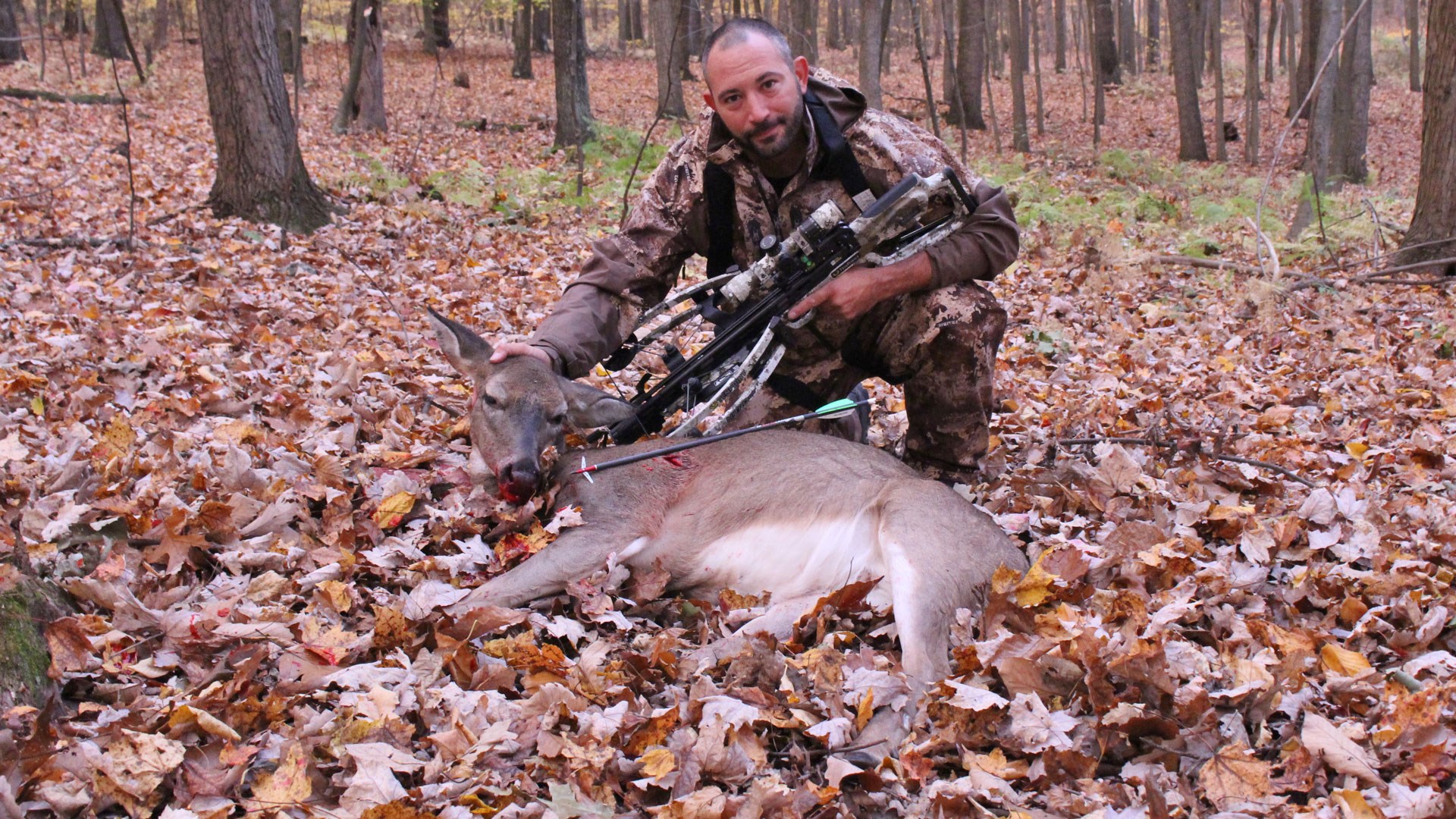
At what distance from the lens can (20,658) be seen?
285 cm

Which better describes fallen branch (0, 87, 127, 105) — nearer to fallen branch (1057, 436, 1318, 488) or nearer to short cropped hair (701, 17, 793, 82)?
short cropped hair (701, 17, 793, 82)

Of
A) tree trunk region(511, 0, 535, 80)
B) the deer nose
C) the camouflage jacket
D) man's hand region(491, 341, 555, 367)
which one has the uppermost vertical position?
tree trunk region(511, 0, 535, 80)

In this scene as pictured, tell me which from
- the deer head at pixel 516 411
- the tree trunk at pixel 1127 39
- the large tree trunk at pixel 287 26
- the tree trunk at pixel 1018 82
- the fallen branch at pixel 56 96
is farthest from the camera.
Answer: the tree trunk at pixel 1127 39

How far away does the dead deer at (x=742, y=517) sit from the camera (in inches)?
146

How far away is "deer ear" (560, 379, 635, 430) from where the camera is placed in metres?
4.74

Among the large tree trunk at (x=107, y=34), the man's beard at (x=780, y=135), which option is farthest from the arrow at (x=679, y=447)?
the large tree trunk at (x=107, y=34)

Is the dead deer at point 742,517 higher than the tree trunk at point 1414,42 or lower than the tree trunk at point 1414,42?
lower

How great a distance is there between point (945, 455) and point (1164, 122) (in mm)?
24473

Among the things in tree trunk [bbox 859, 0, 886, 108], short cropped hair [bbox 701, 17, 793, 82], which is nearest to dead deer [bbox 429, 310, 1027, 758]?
short cropped hair [bbox 701, 17, 793, 82]

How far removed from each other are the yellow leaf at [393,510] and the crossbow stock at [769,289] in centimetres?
102

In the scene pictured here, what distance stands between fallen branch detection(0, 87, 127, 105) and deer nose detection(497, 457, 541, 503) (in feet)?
48.3

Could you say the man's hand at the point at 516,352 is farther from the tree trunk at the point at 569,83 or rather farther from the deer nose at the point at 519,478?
the tree trunk at the point at 569,83

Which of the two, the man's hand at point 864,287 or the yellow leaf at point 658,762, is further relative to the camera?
the man's hand at point 864,287

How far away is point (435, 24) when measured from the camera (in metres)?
30.1
